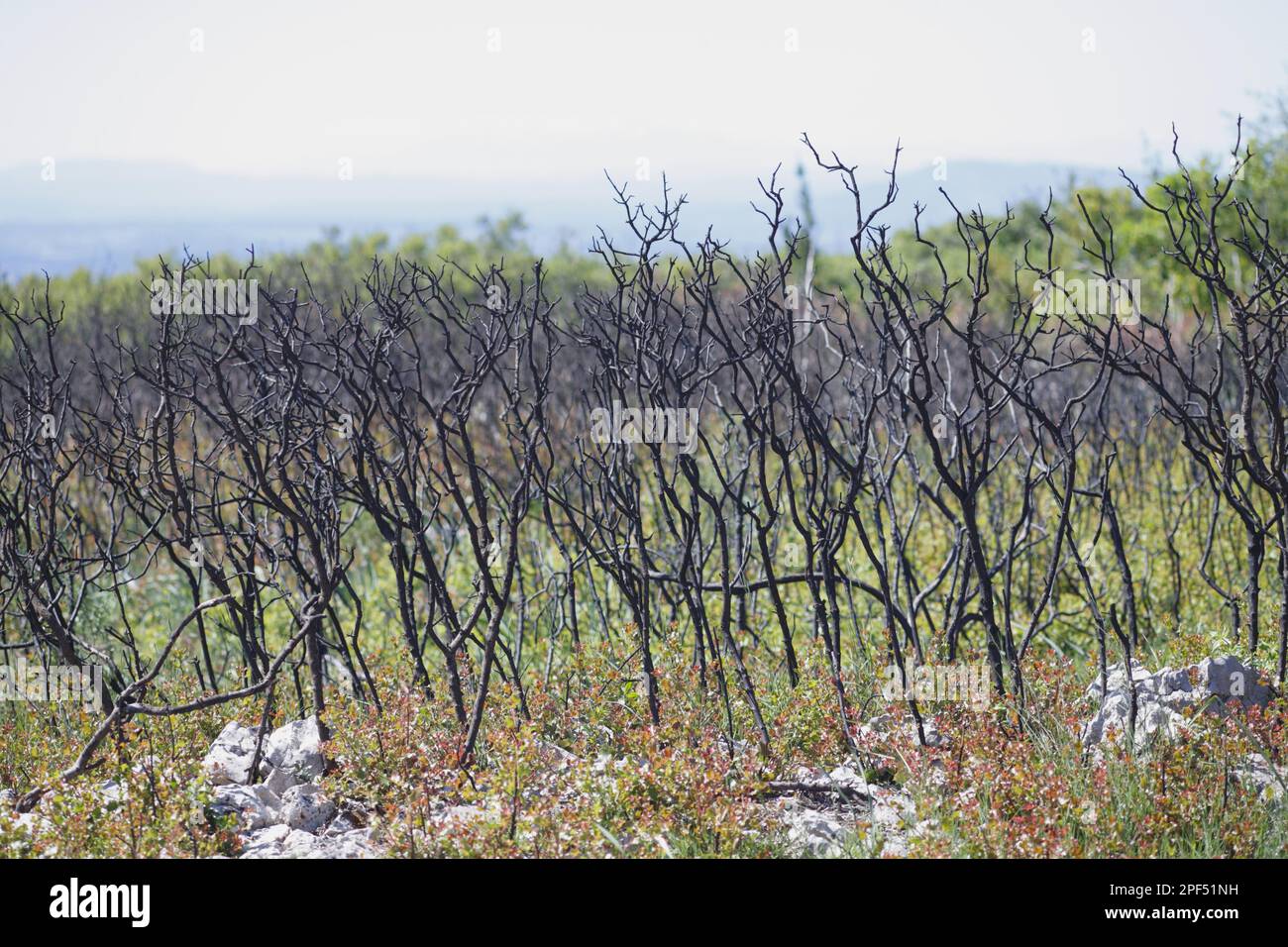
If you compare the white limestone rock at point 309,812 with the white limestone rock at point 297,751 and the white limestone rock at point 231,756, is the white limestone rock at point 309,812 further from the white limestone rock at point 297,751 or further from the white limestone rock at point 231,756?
the white limestone rock at point 231,756

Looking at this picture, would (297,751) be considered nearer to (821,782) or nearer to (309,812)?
(309,812)

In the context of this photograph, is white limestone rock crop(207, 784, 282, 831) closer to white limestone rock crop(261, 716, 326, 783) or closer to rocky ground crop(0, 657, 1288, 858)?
rocky ground crop(0, 657, 1288, 858)

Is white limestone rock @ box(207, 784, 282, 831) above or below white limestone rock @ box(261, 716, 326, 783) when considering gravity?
below

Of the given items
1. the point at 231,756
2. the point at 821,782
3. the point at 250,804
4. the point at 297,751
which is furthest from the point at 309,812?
the point at 821,782

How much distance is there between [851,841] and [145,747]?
6.96ft

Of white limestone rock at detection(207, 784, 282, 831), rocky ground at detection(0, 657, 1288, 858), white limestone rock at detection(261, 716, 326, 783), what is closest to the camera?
rocky ground at detection(0, 657, 1288, 858)

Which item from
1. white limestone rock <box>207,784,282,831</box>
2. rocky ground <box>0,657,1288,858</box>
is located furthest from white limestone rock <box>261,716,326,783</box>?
white limestone rock <box>207,784,282,831</box>

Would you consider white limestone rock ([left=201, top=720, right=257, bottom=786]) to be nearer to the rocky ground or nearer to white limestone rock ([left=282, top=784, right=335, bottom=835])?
the rocky ground

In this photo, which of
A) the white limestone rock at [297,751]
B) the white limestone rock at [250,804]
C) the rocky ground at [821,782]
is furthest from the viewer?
the white limestone rock at [297,751]

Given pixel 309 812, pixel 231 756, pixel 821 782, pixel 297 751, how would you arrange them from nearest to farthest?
pixel 309 812
pixel 821 782
pixel 297 751
pixel 231 756

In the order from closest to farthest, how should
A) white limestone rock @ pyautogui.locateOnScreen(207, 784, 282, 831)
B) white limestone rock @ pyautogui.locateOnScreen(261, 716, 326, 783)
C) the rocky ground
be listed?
the rocky ground < white limestone rock @ pyautogui.locateOnScreen(207, 784, 282, 831) < white limestone rock @ pyautogui.locateOnScreen(261, 716, 326, 783)

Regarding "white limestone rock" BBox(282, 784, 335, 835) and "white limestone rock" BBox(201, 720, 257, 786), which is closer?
"white limestone rock" BBox(282, 784, 335, 835)

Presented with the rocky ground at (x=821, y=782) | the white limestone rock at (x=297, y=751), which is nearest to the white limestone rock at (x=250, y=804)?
the rocky ground at (x=821, y=782)
